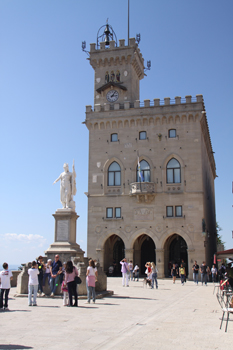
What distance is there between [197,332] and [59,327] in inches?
142

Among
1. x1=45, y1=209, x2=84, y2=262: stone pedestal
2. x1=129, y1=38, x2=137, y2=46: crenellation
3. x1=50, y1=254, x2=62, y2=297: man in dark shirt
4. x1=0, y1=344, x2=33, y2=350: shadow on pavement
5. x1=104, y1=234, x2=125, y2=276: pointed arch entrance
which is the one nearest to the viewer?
x1=0, y1=344, x2=33, y2=350: shadow on pavement

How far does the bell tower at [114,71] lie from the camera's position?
43562 millimetres

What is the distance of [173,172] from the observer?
127ft

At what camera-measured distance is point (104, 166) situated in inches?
1587

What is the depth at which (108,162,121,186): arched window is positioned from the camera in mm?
40034

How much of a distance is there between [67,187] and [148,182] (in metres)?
19.0

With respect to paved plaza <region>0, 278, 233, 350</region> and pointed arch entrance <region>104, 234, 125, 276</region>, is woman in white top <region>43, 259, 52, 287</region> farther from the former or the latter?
pointed arch entrance <region>104, 234, 125, 276</region>

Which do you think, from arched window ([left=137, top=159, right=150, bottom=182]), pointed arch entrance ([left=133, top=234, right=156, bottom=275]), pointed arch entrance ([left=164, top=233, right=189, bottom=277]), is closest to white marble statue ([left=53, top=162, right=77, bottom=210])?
arched window ([left=137, top=159, right=150, bottom=182])

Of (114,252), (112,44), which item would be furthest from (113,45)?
(114,252)

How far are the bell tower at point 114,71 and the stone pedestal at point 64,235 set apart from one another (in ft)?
83.3

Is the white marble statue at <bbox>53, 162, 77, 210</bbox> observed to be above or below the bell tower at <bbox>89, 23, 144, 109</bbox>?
below

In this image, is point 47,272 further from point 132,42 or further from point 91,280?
point 132,42

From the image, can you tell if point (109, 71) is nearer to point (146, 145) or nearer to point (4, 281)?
point (146, 145)

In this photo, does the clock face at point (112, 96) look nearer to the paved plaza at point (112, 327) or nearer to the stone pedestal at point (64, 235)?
the stone pedestal at point (64, 235)
